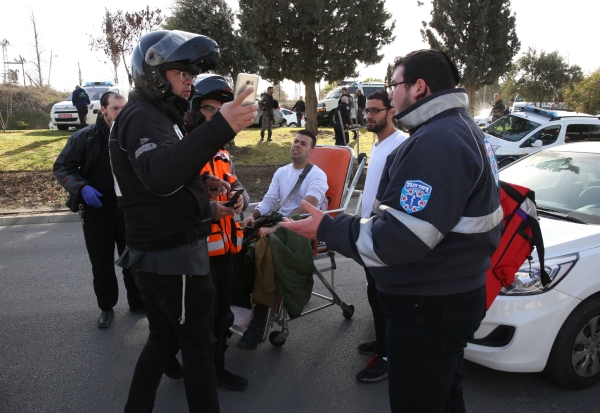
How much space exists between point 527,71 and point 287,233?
105ft

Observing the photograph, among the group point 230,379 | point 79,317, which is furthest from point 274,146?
point 230,379

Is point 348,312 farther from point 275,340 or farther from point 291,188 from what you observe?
point 291,188

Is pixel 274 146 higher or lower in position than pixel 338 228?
lower

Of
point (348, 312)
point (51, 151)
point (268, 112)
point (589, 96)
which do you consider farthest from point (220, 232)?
point (589, 96)

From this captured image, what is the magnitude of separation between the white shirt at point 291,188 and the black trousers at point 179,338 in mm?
2062

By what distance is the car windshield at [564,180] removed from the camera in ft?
12.5

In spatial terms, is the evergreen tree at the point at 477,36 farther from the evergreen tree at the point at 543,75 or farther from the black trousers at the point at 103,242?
the black trousers at the point at 103,242

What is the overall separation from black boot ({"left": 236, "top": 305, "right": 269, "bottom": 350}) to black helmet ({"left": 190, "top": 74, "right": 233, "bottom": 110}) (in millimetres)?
1604

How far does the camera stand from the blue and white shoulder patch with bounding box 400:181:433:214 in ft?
5.81

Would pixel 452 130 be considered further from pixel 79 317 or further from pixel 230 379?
pixel 79 317

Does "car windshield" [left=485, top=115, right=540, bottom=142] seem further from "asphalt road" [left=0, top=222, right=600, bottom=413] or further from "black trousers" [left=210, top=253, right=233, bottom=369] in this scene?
"black trousers" [left=210, top=253, right=233, bottom=369]

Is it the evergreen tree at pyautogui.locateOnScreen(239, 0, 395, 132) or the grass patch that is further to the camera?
the evergreen tree at pyautogui.locateOnScreen(239, 0, 395, 132)

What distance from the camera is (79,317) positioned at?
4.46 meters

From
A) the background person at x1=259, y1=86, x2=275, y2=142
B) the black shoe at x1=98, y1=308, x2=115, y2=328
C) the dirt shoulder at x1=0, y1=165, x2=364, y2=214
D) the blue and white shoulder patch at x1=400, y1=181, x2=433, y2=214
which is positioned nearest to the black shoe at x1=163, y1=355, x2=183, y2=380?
the black shoe at x1=98, y1=308, x2=115, y2=328
